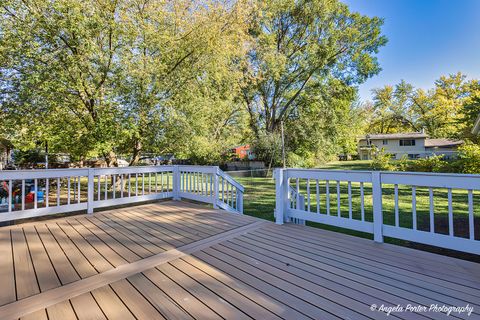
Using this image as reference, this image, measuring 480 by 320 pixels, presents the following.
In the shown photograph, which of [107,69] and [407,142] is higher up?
[107,69]

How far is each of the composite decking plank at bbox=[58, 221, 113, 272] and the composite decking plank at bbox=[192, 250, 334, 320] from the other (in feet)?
2.81

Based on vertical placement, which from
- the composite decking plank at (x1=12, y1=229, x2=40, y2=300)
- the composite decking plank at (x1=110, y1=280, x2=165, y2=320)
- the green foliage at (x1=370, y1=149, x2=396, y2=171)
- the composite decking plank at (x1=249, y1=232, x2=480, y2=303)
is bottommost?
the composite decking plank at (x1=249, y1=232, x2=480, y2=303)

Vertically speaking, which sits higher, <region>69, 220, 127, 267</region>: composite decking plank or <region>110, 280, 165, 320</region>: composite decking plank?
<region>69, 220, 127, 267</region>: composite decking plank

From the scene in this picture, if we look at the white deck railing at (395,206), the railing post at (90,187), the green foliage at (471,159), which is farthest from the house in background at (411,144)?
the railing post at (90,187)

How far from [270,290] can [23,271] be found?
2.19 meters

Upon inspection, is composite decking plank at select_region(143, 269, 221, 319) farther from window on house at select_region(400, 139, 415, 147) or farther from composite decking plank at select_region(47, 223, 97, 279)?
window on house at select_region(400, 139, 415, 147)

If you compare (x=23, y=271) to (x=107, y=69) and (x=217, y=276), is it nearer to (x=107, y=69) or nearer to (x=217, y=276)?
(x=217, y=276)

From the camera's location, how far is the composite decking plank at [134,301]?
160cm

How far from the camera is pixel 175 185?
571cm

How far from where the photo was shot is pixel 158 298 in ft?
5.88

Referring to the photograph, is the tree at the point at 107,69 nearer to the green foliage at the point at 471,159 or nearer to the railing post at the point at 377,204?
A: the railing post at the point at 377,204

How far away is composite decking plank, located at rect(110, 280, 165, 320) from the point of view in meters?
1.60

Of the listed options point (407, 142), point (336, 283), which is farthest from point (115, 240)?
point (407, 142)

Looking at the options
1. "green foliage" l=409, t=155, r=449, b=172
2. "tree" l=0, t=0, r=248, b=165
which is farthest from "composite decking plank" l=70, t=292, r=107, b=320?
"green foliage" l=409, t=155, r=449, b=172
